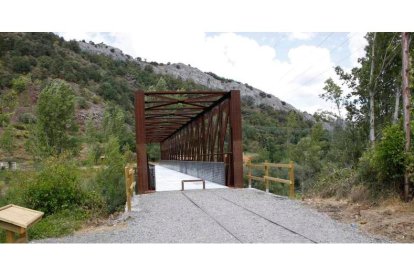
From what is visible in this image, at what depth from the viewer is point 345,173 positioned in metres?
12.3

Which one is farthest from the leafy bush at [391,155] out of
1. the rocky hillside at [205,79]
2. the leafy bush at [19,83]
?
the rocky hillside at [205,79]

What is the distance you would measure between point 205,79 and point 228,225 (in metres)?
136

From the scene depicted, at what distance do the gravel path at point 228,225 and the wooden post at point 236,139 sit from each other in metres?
4.42

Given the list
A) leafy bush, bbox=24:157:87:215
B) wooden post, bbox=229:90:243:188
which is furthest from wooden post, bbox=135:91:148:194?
wooden post, bbox=229:90:243:188

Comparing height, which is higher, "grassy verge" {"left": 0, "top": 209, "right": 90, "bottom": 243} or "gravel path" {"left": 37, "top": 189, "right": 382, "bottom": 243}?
"gravel path" {"left": 37, "top": 189, "right": 382, "bottom": 243}

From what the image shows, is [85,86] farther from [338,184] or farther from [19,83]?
[338,184]

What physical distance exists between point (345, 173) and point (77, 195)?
7.88 meters

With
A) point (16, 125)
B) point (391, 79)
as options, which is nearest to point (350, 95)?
point (391, 79)

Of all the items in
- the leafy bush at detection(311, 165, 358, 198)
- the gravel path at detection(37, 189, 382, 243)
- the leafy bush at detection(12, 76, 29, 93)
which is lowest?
the gravel path at detection(37, 189, 382, 243)

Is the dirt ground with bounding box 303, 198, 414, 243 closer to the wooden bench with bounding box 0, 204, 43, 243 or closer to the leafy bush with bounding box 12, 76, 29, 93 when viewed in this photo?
the wooden bench with bounding box 0, 204, 43, 243

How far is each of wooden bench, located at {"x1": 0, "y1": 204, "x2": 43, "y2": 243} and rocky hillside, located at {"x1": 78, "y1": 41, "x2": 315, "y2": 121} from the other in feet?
369

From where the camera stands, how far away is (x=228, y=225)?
7742 millimetres

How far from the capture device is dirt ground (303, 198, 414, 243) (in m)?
6.86

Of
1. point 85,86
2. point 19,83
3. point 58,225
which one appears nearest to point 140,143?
point 58,225
